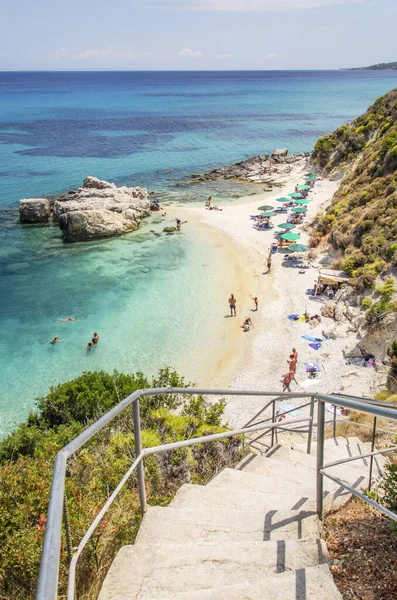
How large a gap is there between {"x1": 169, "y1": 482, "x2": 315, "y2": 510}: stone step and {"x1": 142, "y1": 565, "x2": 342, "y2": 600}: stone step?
1.52 m

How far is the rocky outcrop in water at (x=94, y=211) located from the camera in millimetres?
38031

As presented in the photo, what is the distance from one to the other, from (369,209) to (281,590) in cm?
3046

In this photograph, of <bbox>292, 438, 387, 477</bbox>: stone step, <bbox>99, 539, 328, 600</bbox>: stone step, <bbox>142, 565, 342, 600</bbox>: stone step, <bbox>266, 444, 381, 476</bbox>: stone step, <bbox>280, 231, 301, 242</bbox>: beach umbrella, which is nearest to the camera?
<bbox>142, 565, 342, 600</bbox>: stone step

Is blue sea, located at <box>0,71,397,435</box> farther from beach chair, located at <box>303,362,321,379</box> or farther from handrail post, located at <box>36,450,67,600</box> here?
handrail post, located at <box>36,450,67,600</box>

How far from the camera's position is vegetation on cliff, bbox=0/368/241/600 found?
14.4 feet

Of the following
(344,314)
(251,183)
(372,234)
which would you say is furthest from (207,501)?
(251,183)

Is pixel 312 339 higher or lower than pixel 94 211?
lower

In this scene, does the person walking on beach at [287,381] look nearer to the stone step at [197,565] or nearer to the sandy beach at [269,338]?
the sandy beach at [269,338]

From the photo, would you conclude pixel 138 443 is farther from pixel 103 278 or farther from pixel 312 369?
pixel 103 278

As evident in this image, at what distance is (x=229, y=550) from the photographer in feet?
12.2

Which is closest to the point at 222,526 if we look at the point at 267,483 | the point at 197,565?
the point at 197,565

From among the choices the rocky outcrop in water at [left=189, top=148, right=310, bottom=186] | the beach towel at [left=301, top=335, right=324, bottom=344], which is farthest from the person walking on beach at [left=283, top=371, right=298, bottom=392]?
the rocky outcrop in water at [left=189, top=148, right=310, bottom=186]

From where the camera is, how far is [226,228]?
129 feet

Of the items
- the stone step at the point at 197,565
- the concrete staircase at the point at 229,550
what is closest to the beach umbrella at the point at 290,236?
the concrete staircase at the point at 229,550
